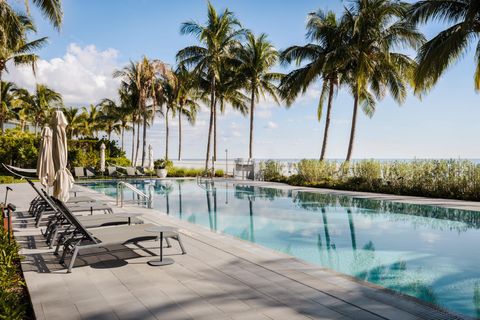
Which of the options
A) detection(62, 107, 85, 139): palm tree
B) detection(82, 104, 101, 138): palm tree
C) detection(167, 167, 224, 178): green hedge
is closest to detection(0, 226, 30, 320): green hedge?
detection(167, 167, 224, 178): green hedge

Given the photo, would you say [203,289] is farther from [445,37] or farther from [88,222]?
[445,37]

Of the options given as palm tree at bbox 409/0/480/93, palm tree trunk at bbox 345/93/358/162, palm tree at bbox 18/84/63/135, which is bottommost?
palm tree trunk at bbox 345/93/358/162

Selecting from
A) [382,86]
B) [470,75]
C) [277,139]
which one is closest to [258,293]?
[470,75]

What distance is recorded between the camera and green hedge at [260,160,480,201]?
41.6ft

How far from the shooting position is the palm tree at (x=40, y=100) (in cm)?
3941

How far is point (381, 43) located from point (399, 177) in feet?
21.7

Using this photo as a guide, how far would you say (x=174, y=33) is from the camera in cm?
2233

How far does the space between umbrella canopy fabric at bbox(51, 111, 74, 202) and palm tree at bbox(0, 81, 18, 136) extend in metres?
29.6

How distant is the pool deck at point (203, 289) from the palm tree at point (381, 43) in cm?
1351

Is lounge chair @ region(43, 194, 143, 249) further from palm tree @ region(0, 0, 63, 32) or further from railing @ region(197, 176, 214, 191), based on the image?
railing @ region(197, 176, 214, 191)

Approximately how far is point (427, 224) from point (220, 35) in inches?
656

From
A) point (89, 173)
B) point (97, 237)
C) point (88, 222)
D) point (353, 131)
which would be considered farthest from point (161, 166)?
point (97, 237)

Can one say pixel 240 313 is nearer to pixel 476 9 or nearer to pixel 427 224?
pixel 427 224

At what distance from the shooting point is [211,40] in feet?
71.1
